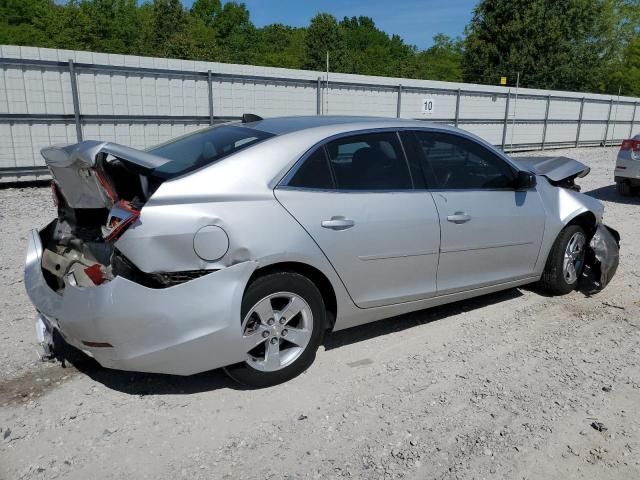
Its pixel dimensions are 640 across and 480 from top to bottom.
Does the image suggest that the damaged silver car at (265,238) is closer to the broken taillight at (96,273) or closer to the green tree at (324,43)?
the broken taillight at (96,273)

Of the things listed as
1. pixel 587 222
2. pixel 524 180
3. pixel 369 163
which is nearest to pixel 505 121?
pixel 587 222

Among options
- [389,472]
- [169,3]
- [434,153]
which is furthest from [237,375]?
[169,3]

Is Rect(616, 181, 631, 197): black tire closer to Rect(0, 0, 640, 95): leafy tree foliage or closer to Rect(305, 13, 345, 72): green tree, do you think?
Rect(0, 0, 640, 95): leafy tree foliage

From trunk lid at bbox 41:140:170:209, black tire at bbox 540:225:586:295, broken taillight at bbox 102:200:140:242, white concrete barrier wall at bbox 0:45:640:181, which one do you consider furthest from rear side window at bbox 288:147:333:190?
white concrete barrier wall at bbox 0:45:640:181

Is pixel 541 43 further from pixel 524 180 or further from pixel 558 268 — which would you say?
pixel 524 180

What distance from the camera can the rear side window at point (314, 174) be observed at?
3242mm

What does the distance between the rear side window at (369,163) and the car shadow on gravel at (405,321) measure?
1158 mm

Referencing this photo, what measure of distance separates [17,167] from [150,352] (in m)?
8.68

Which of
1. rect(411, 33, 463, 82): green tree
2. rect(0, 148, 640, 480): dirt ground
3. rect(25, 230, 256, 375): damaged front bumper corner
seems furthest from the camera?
rect(411, 33, 463, 82): green tree

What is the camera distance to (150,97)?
11211mm

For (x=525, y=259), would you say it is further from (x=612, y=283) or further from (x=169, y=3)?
(x=169, y=3)

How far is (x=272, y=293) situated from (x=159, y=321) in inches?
25.4

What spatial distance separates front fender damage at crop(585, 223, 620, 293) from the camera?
4926mm

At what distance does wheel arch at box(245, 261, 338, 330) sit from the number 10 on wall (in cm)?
1418
